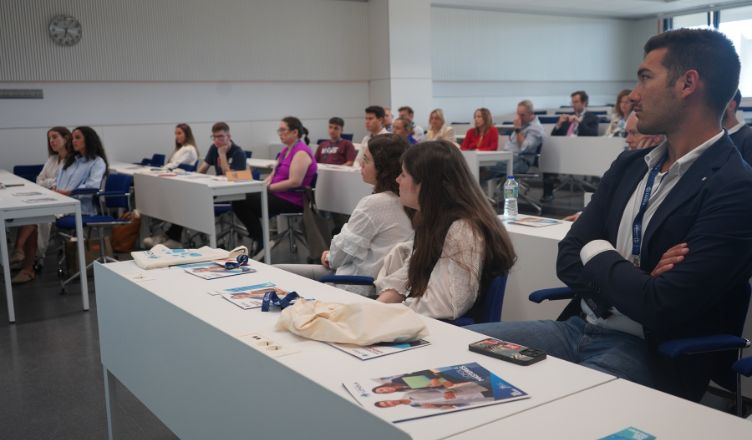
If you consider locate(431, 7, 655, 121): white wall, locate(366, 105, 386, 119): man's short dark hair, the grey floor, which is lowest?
the grey floor

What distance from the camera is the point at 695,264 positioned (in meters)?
1.87

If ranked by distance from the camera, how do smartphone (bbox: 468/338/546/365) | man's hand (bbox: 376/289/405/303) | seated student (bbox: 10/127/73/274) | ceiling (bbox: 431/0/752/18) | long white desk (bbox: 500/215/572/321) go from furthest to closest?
ceiling (bbox: 431/0/752/18)
seated student (bbox: 10/127/73/274)
long white desk (bbox: 500/215/572/321)
man's hand (bbox: 376/289/405/303)
smartphone (bbox: 468/338/546/365)

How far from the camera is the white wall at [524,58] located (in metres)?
15.0

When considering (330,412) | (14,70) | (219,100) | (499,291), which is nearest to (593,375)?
(330,412)

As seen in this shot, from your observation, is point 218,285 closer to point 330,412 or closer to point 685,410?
point 330,412

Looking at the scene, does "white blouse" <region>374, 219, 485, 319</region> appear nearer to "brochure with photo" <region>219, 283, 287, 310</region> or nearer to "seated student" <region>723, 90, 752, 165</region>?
"brochure with photo" <region>219, 283, 287, 310</region>

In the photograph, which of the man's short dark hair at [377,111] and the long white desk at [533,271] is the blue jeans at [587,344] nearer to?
the long white desk at [533,271]

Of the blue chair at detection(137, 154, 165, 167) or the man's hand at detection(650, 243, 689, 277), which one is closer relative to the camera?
the man's hand at detection(650, 243, 689, 277)

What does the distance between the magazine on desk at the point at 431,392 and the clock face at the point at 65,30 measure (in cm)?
1017

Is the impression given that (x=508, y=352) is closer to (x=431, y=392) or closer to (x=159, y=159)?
(x=431, y=392)

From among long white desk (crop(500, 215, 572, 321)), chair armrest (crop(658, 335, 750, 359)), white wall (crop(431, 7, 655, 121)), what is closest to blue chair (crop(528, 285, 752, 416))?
chair armrest (crop(658, 335, 750, 359))

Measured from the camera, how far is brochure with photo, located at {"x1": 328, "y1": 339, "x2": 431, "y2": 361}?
1729 millimetres

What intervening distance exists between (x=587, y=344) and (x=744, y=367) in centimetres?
44

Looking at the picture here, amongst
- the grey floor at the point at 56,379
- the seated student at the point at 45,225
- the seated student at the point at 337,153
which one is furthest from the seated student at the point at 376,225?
the seated student at the point at 337,153
